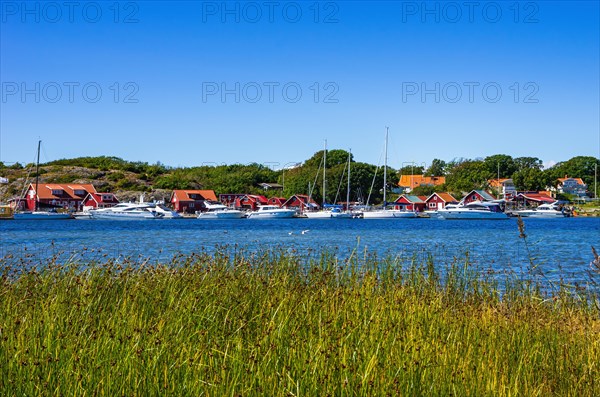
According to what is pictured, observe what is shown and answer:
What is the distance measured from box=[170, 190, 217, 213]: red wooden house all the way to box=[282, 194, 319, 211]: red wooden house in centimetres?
1306

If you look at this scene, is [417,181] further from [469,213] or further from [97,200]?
[97,200]

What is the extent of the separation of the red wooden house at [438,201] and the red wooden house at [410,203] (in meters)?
1.12

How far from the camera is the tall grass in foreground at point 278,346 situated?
5.20m

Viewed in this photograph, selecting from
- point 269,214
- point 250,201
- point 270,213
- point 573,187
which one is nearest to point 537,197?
point 573,187

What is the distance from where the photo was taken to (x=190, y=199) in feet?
376

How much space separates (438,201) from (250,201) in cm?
3316

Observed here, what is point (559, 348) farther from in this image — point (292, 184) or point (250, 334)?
point (292, 184)

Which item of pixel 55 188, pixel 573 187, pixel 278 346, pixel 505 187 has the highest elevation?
pixel 573 187

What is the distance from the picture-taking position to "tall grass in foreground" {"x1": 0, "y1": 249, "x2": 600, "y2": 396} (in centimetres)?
520

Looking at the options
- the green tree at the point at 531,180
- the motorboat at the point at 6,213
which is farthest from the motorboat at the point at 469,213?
the motorboat at the point at 6,213

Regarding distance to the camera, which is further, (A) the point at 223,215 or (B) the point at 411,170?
(B) the point at 411,170

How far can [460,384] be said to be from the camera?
18.2 ft

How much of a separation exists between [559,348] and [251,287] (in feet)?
13.4

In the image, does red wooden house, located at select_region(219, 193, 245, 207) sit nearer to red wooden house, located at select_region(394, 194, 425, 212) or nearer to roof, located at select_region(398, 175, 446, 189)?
red wooden house, located at select_region(394, 194, 425, 212)
